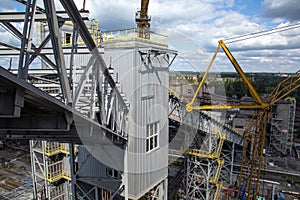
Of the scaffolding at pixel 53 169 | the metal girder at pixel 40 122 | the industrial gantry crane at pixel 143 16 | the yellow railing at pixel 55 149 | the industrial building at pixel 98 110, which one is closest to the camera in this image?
the industrial building at pixel 98 110

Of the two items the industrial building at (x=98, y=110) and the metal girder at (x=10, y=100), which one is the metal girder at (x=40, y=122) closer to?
the industrial building at (x=98, y=110)

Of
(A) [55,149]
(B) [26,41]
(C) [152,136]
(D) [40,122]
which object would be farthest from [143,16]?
(B) [26,41]

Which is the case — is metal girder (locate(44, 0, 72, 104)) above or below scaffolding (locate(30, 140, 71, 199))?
above

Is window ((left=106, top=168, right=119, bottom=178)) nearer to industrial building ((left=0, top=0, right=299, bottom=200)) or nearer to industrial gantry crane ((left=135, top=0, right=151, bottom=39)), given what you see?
industrial building ((left=0, top=0, right=299, bottom=200))

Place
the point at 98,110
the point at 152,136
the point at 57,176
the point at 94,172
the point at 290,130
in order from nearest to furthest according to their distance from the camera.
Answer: the point at 98,110 → the point at 152,136 → the point at 94,172 → the point at 57,176 → the point at 290,130

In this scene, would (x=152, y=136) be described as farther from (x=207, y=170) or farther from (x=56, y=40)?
(x=207, y=170)

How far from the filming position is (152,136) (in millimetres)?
8797

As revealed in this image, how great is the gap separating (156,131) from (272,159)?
27903 mm

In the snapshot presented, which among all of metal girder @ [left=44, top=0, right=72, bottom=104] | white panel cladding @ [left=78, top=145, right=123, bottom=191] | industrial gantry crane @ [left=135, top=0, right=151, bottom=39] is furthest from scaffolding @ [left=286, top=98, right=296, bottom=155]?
metal girder @ [left=44, top=0, right=72, bottom=104]

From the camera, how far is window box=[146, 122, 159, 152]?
852cm

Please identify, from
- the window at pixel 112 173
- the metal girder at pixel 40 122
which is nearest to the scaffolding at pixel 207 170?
the window at pixel 112 173

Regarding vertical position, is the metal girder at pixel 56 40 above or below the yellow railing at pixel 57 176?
above

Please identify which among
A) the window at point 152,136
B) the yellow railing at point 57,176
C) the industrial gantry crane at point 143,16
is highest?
the industrial gantry crane at point 143,16

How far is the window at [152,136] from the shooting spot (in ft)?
27.9
